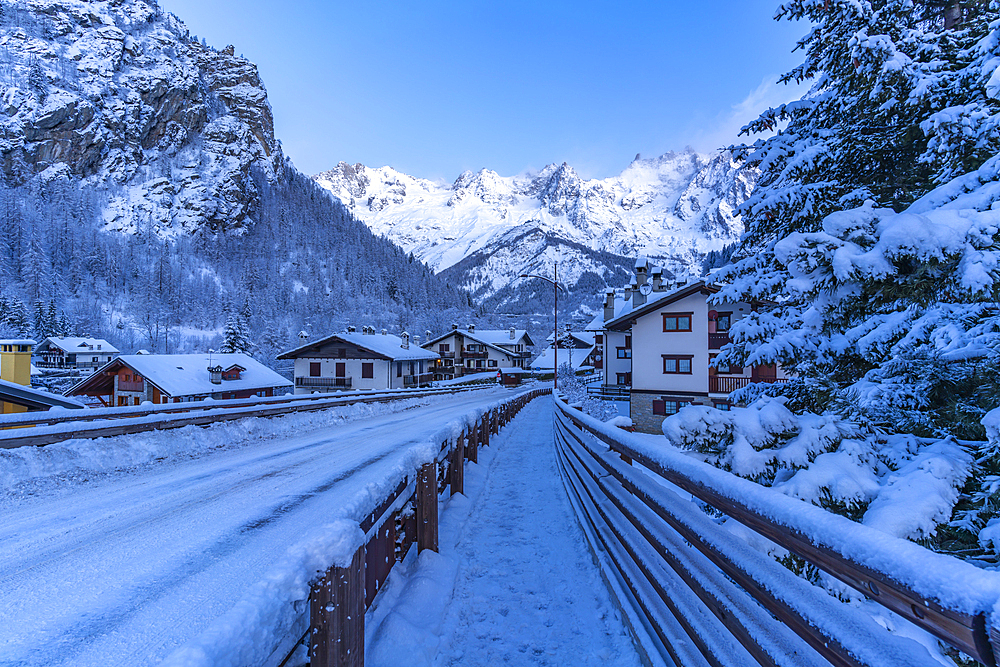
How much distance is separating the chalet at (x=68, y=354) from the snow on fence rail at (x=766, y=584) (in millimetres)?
109479

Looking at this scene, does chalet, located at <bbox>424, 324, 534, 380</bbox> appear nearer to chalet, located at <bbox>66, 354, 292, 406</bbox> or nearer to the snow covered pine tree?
chalet, located at <bbox>66, 354, 292, 406</bbox>

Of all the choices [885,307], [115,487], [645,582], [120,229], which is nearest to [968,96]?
[885,307]

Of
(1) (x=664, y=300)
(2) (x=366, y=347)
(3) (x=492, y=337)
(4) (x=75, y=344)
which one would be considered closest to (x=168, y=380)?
(2) (x=366, y=347)

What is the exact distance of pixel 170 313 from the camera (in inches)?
5221

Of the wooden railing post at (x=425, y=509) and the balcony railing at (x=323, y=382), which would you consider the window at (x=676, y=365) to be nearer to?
the wooden railing post at (x=425, y=509)

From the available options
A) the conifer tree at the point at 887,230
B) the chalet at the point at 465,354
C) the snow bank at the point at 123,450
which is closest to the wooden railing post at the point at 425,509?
the conifer tree at the point at 887,230

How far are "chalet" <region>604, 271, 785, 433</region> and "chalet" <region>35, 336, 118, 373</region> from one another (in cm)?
9768

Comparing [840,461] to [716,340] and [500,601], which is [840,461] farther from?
[716,340]

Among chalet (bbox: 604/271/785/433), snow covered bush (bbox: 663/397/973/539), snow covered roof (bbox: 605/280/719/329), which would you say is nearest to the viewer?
snow covered bush (bbox: 663/397/973/539)

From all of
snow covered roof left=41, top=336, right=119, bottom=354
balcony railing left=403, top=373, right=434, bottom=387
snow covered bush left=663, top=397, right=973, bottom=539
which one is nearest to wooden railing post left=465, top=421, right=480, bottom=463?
snow covered bush left=663, top=397, right=973, bottom=539

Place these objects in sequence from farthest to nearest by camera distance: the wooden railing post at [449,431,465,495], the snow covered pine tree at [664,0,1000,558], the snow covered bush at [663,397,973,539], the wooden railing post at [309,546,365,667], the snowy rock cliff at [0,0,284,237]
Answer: the snowy rock cliff at [0,0,284,237] < the wooden railing post at [449,431,465,495] < the snow covered pine tree at [664,0,1000,558] < the snow covered bush at [663,397,973,539] < the wooden railing post at [309,546,365,667]

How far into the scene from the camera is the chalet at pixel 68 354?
85.1 meters

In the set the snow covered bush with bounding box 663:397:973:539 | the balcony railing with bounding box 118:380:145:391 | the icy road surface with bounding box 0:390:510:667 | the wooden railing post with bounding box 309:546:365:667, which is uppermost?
the snow covered bush with bounding box 663:397:973:539

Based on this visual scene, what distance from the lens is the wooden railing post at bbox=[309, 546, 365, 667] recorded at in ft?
6.69
